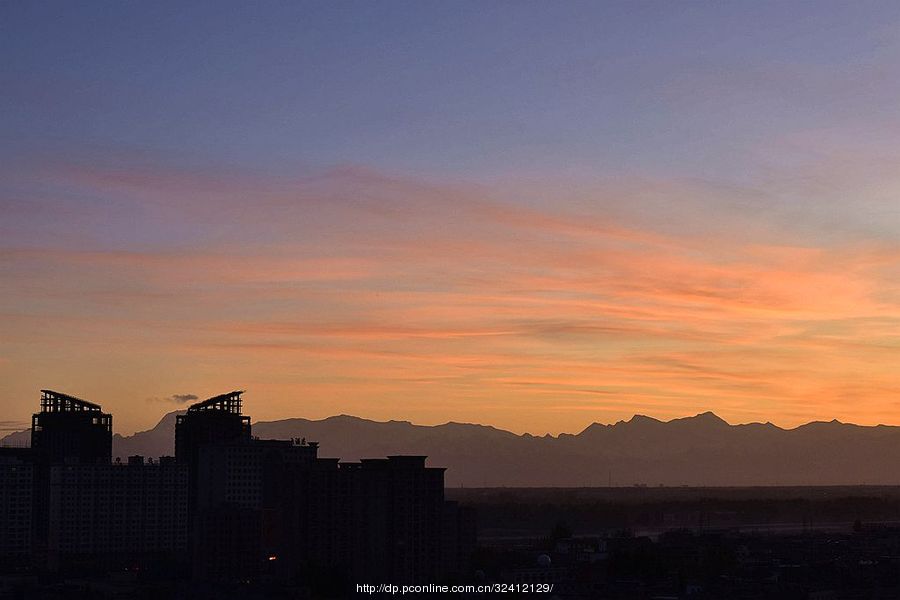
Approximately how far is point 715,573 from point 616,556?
1382cm

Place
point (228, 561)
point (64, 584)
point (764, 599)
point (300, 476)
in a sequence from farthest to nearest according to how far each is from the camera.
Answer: point (300, 476)
point (228, 561)
point (64, 584)
point (764, 599)

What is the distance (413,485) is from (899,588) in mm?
59928

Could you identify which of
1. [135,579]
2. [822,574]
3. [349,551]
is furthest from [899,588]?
[135,579]

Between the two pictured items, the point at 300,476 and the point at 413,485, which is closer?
the point at 413,485

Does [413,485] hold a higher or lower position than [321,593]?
higher

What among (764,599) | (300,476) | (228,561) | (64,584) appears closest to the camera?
(764,599)

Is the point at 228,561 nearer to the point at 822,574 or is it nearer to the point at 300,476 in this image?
the point at 300,476

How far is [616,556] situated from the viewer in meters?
188

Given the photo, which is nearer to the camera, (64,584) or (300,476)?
(64,584)

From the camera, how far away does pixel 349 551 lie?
595ft

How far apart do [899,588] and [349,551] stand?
6771cm

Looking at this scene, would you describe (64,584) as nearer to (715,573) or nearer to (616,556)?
(616,556)

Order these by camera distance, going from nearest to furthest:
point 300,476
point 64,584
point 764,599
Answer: point 764,599, point 64,584, point 300,476

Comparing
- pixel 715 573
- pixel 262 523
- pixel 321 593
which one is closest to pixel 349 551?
pixel 262 523
